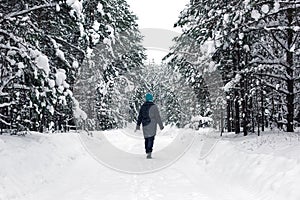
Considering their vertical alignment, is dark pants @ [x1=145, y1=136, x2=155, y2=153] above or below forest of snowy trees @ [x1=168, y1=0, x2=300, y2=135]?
below

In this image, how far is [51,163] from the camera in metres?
8.34

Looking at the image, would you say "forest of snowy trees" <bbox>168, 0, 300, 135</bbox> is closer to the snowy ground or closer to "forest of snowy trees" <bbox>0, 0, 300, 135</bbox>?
"forest of snowy trees" <bbox>0, 0, 300, 135</bbox>

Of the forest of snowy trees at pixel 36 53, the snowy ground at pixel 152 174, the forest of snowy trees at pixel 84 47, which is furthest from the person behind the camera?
the forest of snowy trees at pixel 84 47

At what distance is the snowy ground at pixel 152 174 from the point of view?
5.93 meters

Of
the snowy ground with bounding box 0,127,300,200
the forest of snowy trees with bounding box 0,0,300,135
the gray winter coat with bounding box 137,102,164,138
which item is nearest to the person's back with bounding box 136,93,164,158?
the gray winter coat with bounding box 137,102,164,138

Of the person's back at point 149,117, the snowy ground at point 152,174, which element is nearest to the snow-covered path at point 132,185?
the snowy ground at point 152,174

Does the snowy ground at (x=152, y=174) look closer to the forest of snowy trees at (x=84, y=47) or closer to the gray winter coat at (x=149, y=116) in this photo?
the forest of snowy trees at (x=84, y=47)

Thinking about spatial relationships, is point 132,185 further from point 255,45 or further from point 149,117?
point 255,45

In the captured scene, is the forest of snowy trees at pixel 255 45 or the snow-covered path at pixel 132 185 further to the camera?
the forest of snowy trees at pixel 255 45

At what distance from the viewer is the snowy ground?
5.93 metres

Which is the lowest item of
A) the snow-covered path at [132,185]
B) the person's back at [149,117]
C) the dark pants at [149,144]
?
the snow-covered path at [132,185]

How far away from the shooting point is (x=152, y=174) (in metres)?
8.55

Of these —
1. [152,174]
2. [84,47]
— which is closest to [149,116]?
[84,47]

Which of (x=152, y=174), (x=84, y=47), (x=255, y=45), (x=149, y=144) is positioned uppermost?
(x=255, y=45)
